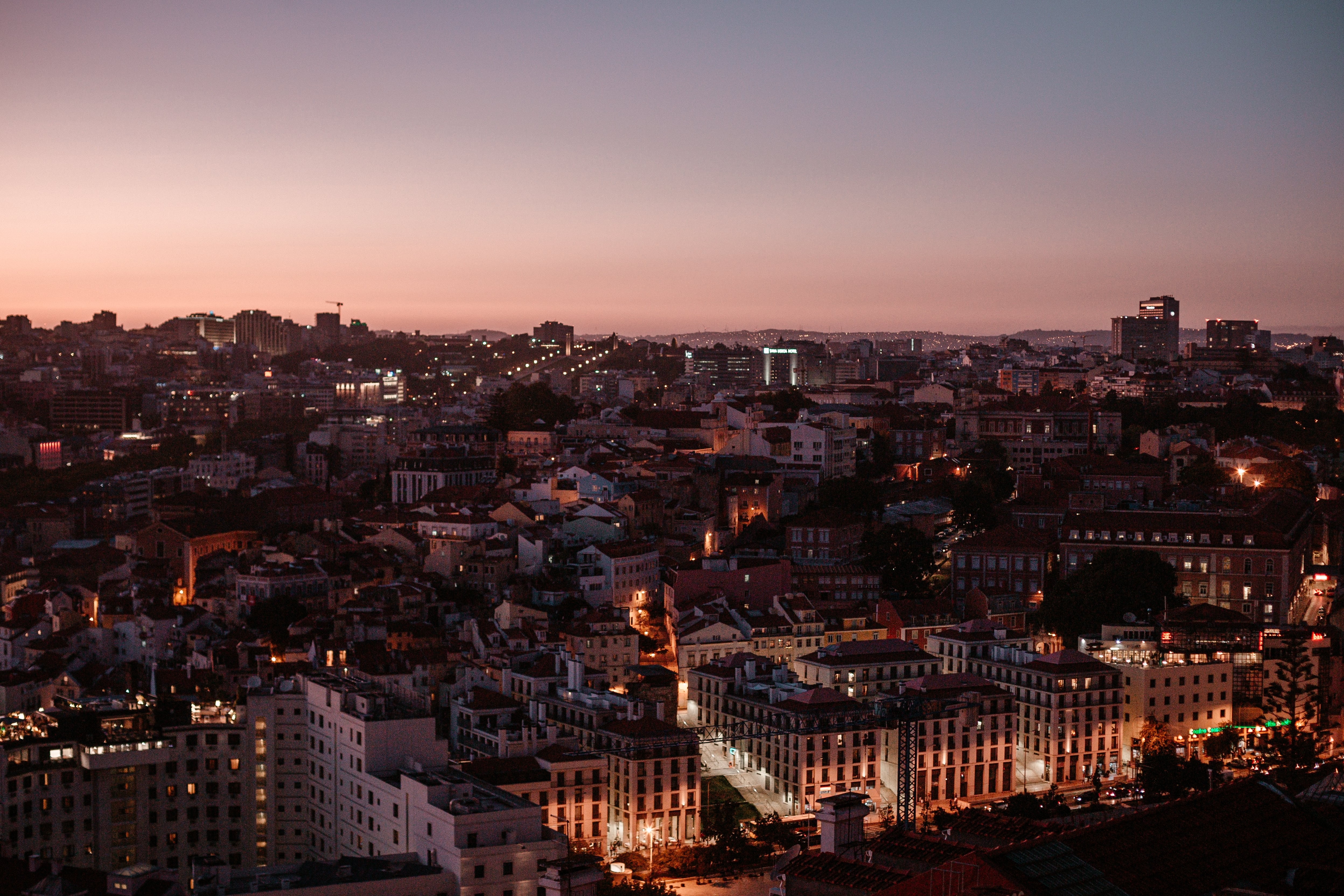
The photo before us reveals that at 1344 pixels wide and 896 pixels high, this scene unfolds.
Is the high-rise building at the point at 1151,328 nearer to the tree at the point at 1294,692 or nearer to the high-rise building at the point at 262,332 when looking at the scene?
the high-rise building at the point at 262,332

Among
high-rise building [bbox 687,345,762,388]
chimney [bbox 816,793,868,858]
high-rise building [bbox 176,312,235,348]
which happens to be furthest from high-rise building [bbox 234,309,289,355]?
chimney [bbox 816,793,868,858]

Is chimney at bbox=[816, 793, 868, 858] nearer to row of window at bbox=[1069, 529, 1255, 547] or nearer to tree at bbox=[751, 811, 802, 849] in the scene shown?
tree at bbox=[751, 811, 802, 849]

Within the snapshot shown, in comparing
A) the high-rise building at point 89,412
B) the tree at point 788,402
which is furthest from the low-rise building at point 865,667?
the high-rise building at point 89,412

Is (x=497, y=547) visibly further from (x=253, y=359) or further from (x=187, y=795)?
(x=253, y=359)

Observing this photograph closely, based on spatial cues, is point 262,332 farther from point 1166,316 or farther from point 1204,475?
point 1204,475

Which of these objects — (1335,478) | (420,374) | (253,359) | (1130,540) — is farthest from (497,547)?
(253,359)
